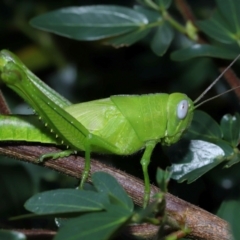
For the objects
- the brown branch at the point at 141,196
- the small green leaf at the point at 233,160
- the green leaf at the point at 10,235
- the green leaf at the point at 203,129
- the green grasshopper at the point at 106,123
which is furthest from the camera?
the green leaf at the point at 203,129

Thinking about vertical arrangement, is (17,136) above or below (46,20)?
below

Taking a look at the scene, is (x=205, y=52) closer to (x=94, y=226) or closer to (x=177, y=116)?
(x=177, y=116)

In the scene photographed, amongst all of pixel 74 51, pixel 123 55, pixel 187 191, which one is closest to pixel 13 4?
pixel 74 51

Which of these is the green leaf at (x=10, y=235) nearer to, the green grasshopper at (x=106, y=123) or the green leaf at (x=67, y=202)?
the green leaf at (x=67, y=202)

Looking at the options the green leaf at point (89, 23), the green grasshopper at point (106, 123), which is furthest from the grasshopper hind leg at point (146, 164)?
the green leaf at point (89, 23)

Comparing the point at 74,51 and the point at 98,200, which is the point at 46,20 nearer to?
the point at 74,51

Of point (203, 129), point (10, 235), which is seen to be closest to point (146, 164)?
point (203, 129)
